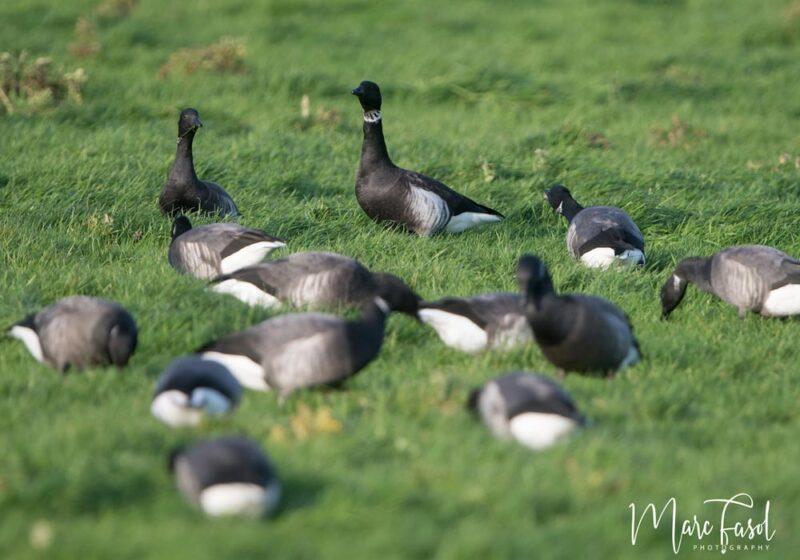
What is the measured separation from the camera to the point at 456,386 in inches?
263

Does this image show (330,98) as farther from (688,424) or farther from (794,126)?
(688,424)

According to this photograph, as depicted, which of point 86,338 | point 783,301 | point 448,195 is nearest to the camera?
point 86,338

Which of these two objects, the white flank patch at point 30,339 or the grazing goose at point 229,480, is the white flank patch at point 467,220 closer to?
the white flank patch at point 30,339

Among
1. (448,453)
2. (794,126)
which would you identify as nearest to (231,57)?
(794,126)

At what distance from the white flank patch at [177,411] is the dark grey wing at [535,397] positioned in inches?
64.0

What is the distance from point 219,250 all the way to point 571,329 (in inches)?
126

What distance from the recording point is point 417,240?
34.9ft

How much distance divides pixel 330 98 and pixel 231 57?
1.69 metres

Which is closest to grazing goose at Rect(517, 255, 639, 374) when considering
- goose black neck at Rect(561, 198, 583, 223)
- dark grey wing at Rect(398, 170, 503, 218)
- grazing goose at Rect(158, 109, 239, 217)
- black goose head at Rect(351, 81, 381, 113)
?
goose black neck at Rect(561, 198, 583, 223)

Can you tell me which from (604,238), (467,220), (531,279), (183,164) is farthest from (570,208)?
(531,279)

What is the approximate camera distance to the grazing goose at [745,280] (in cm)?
894

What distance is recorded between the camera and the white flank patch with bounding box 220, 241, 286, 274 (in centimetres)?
904

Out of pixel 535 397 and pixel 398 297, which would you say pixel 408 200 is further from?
pixel 535 397

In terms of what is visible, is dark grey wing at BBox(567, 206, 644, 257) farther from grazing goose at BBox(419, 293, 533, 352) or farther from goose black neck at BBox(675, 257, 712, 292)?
grazing goose at BBox(419, 293, 533, 352)
